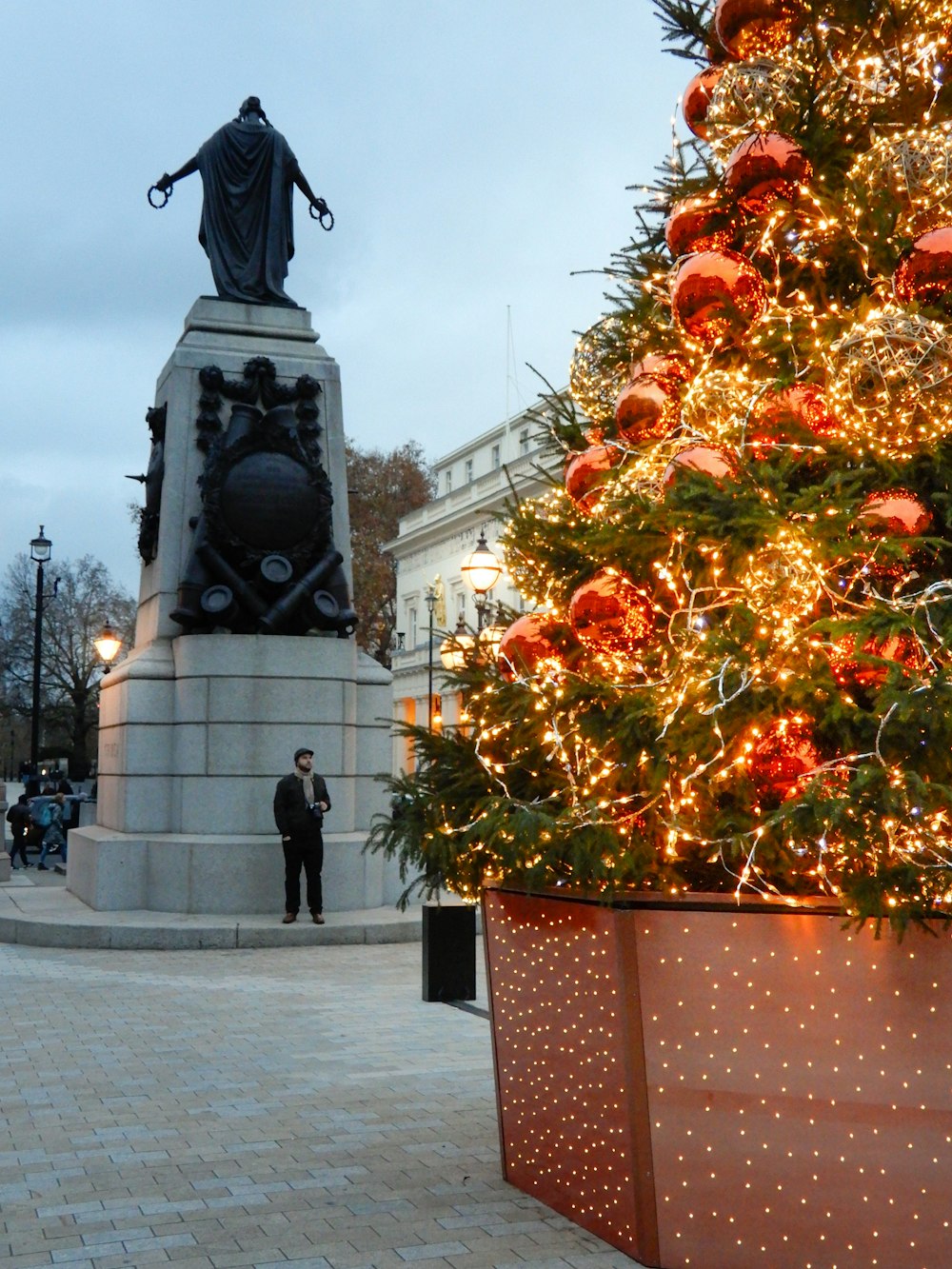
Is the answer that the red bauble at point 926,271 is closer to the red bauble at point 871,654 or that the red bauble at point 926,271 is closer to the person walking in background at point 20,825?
the red bauble at point 871,654

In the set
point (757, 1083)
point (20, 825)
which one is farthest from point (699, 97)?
point (20, 825)

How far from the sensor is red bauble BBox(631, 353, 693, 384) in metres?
5.48

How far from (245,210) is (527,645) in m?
12.8

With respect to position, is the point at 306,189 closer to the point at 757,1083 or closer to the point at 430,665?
the point at 430,665

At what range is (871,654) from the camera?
434cm

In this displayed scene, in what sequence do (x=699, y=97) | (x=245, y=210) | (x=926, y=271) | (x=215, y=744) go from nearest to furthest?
(x=926, y=271), (x=699, y=97), (x=215, y=744), (x=245, y=210)

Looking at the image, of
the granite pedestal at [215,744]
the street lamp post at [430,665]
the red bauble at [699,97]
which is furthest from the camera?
the granite pedestal at [215,744]

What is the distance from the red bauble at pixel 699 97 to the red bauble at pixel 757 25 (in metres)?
0.12

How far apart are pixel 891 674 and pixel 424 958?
7.03 metres

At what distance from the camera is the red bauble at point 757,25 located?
5539mm

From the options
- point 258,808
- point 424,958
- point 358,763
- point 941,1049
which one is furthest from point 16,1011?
point 941,1049

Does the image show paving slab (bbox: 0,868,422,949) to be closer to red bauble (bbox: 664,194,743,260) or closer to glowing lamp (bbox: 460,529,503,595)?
glowing lamp (bbox: 460,529,503,595)

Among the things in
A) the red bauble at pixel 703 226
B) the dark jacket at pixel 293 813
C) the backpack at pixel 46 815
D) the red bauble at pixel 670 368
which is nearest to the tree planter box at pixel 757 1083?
the red bauble at pixel 670 368

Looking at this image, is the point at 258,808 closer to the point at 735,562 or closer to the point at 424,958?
the point at 424,958
